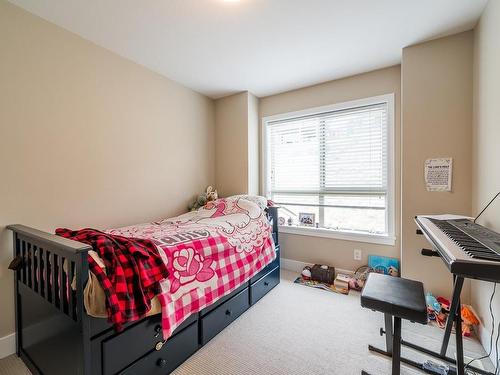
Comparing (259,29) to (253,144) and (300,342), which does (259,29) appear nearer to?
(253,144)

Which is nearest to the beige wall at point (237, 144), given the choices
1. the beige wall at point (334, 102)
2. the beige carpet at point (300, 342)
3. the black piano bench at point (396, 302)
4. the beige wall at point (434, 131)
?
the beige wall at point (334, 102)

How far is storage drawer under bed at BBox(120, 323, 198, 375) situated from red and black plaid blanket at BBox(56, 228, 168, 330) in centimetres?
31

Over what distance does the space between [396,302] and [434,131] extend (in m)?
1.61

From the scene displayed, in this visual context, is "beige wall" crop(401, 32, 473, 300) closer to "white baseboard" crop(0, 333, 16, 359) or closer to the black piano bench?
the black piano bench

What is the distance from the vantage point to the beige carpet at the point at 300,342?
148 centimetres

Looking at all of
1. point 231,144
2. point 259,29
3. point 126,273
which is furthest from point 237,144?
point 126,273

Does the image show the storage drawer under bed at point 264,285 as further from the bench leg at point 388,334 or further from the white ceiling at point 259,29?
the white ceiling at point 259,29

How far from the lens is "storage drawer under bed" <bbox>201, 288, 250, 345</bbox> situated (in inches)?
66.2

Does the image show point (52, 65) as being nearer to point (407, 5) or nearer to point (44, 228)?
point (44, 228)

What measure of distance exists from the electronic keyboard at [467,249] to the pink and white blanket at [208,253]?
50.8 inches

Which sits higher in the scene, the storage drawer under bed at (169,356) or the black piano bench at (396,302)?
the black piano bench at (396,302)

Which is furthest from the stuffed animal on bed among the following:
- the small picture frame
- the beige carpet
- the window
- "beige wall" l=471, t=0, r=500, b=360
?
"beige wall" l=471, t=0, r=500, b=360

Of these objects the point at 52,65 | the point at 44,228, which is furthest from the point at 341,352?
the point at 52,65

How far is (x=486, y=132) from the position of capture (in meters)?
1.68
